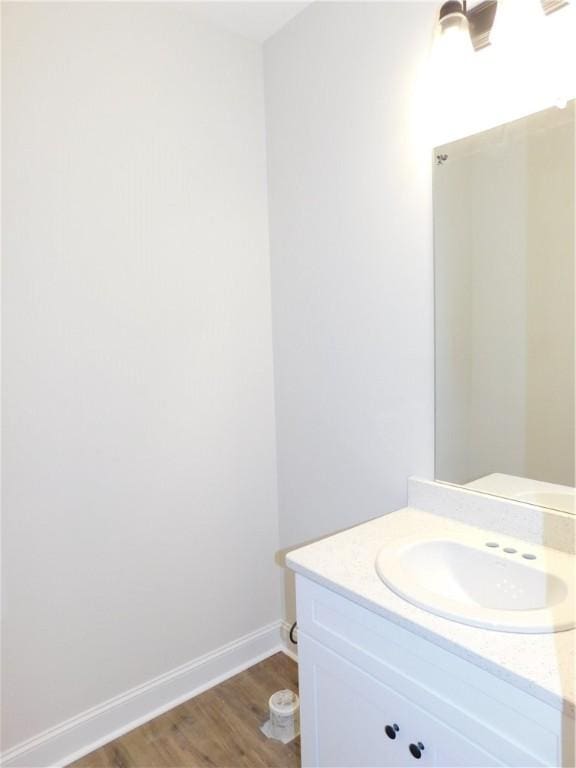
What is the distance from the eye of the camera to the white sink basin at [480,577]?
0.97m

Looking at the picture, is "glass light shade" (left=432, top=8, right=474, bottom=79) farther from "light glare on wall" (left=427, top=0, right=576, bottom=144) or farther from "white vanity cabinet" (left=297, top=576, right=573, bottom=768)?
"white vanity cabinet" (left=297, top=576, right=573, bottom=768)

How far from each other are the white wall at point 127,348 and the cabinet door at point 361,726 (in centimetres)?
76

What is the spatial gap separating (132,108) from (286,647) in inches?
87.9

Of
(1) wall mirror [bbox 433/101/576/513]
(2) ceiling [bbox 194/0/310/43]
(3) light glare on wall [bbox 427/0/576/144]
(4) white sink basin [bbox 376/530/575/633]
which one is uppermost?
(2) ceiling [bbox 194/0/310/43]

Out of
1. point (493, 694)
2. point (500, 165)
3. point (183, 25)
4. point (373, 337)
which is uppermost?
point (183, 25)

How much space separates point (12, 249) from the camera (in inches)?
57.8

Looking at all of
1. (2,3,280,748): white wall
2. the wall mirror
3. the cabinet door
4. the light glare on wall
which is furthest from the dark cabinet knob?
the light glare on wall

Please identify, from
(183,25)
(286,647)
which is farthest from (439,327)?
(286,647)

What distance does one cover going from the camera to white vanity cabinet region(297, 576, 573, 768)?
2.72 feet

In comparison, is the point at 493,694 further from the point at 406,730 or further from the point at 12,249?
the point at 12,249

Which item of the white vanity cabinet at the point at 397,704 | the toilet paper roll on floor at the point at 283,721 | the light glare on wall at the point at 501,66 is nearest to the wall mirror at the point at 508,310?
the light glare on wall at the point at 501,66

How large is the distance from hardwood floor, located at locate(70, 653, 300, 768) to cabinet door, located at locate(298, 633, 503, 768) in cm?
37

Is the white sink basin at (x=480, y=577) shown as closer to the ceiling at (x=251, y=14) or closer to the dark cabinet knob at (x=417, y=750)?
the dark cabinet knob at (x=417, y=750)

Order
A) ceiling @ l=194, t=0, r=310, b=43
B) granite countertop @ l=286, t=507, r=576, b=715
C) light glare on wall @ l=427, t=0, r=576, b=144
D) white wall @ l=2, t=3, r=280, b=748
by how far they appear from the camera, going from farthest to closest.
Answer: ceiling @ l=194, t=0, r=310, b=43 < white wall @ l=2, t=3, r=280, b=748 < light glare on wall @ l=427, t=0, r=576, b=144 < granite countertop @ l=286, t=507, r=576, b=715
